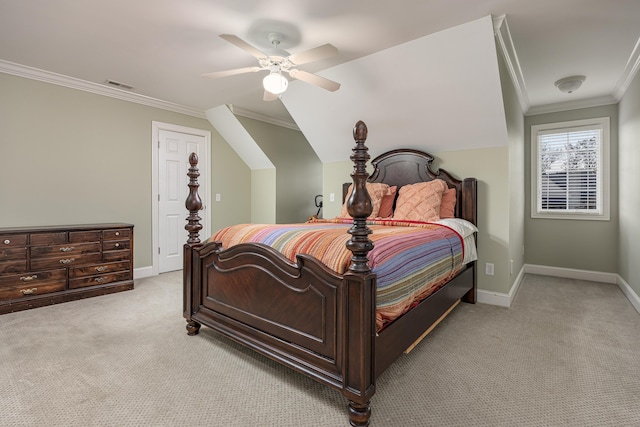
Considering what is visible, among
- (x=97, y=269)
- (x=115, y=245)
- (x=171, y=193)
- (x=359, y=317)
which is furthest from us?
(x=171, y=193)

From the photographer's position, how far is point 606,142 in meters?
4.02

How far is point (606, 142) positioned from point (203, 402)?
5194 millimetres

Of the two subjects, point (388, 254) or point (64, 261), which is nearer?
point (388, 254)

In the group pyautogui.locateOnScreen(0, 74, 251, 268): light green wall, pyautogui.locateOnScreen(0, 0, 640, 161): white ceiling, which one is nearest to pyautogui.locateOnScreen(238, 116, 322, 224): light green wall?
pyautogui.locateOnScreen(0, 74, 251, 268): light green wall

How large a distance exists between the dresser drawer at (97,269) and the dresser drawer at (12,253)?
412 millimetres

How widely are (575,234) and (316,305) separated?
4.33 m

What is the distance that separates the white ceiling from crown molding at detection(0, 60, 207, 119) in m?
0.08

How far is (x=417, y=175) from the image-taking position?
3617 millimetres

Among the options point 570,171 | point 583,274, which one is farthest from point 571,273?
point 570,171

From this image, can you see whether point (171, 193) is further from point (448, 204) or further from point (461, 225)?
point (461, 225)

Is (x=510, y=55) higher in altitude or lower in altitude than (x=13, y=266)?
higher

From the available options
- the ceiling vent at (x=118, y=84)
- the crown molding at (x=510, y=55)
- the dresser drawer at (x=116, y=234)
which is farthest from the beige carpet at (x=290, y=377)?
the ceiling vent at (x=118, y=84)

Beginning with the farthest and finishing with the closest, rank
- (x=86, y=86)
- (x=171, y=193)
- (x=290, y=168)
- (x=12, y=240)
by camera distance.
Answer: (x=290, y=168), (x=171, y=193), (x=86, y=86), (x=12, y=240)

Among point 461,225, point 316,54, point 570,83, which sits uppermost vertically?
point 570,83
